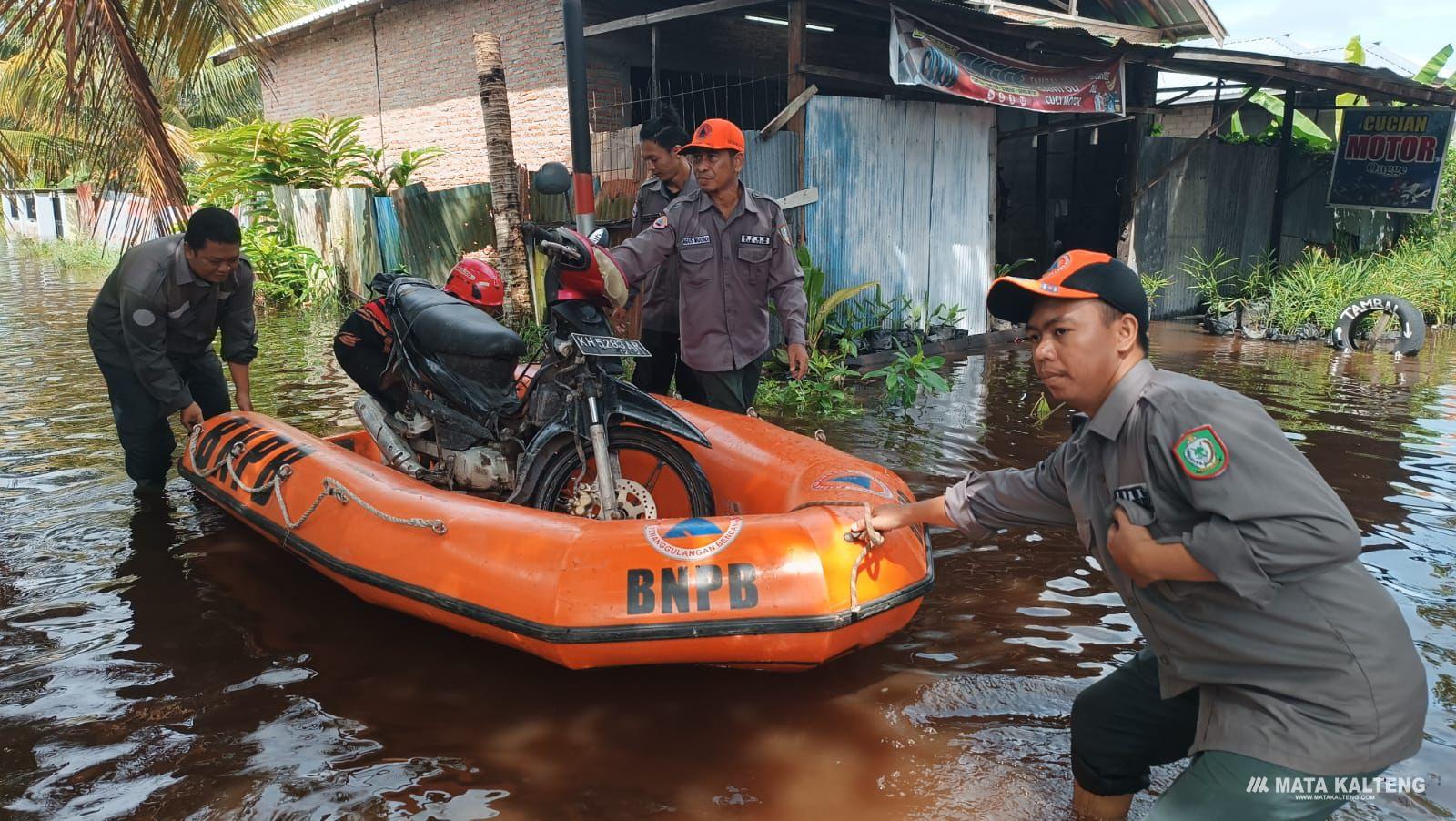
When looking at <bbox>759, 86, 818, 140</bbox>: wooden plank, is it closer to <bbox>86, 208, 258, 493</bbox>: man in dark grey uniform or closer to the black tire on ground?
<bbox>86, 208, 258, 493</bbox>: man in dark grey uniform

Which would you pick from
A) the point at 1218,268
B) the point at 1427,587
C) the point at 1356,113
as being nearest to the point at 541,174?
the point at 1427,587

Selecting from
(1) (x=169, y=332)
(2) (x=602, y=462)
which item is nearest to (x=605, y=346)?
(2) (x=602, y=462)

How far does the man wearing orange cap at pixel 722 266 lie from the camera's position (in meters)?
4.42

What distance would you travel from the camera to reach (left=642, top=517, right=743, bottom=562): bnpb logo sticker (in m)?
2.91

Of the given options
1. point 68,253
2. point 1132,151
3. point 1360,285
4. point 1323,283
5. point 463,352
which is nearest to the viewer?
point 463,352

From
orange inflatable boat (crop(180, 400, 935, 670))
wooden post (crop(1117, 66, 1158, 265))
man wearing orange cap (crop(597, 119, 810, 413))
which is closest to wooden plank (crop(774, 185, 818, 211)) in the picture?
man wearing orange cap (crop(597, 119, 810, 413))

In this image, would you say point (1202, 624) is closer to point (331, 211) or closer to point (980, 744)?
point (980, 744)

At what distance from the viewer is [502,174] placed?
7277 mm

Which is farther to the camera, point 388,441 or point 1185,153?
point 1185,153

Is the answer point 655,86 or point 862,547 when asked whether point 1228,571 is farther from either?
point 655,86

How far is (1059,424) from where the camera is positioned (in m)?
6.59

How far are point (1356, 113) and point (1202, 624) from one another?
14175 millimetres

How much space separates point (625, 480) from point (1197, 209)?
465 inches

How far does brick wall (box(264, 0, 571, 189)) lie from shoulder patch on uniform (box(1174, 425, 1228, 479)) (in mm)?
10107
